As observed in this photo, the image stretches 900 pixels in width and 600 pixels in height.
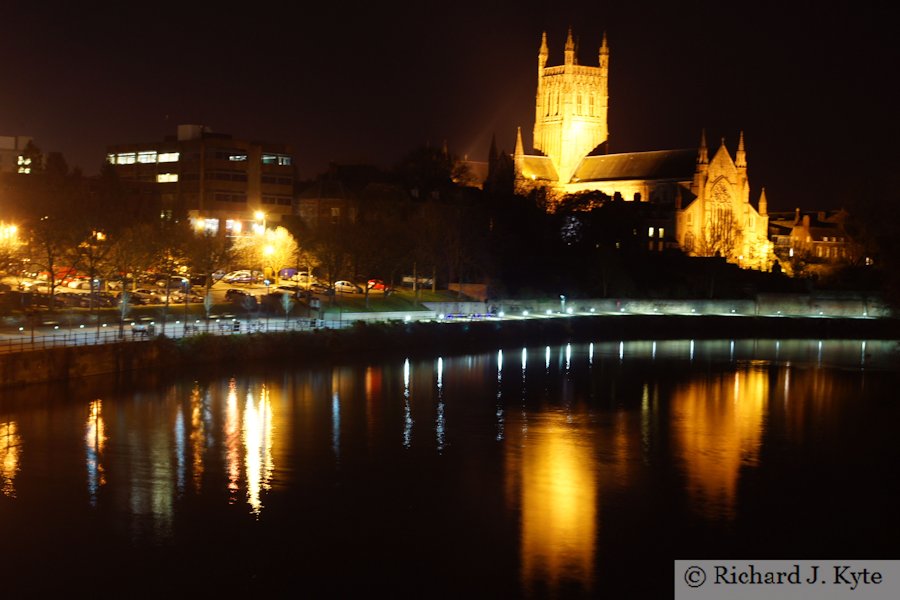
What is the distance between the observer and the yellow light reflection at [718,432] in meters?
30.2

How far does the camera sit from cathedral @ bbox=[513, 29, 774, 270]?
391 ft

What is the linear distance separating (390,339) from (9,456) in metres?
30.7

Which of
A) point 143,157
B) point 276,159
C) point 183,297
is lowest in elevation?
point 183,297

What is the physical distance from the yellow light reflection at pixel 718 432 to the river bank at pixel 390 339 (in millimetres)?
16500

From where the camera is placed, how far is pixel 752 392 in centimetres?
5066

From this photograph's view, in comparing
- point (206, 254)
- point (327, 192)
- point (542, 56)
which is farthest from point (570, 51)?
point (206, 254)

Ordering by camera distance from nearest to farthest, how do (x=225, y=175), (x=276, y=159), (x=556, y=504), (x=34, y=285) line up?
(x=556, y=504), (x=34, y=285), (x=225, y=175), (x=276, y=159)

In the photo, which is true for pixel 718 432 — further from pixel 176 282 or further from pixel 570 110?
pixel 570 110

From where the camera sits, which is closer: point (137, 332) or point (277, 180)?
point (137, 332)

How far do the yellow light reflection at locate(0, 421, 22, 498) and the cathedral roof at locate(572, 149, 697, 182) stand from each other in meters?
101

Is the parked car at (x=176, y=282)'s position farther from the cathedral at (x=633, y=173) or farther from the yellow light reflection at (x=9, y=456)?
the cathedral at (x=633, y=173)

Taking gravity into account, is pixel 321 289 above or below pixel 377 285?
below

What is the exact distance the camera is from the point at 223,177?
92.5 meters

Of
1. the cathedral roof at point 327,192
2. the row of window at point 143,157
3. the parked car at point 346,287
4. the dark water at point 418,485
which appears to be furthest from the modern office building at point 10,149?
the dark water at point 418,485
